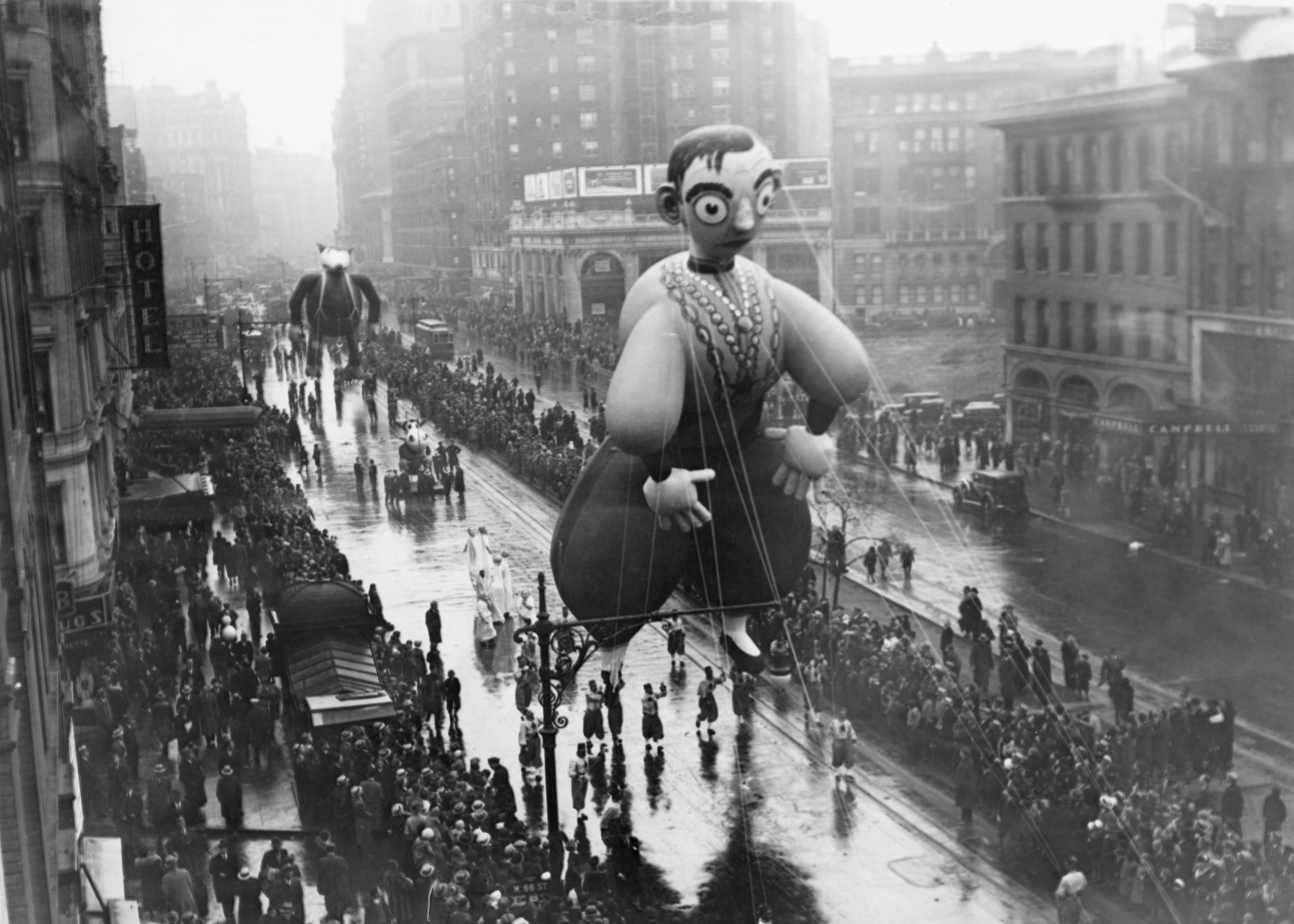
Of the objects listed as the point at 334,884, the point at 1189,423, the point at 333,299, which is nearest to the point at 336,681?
the point at 334,884

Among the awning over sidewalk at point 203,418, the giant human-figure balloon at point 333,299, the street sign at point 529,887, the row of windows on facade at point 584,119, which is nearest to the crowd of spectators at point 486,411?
the awning over sidewalk at point 203,418

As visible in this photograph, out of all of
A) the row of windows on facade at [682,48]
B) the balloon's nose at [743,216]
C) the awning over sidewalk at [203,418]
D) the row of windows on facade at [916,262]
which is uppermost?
the row of windows on facade at [682,48]

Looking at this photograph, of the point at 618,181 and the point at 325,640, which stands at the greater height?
the point at 618,181

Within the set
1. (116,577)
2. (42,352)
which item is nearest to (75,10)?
(42,352)

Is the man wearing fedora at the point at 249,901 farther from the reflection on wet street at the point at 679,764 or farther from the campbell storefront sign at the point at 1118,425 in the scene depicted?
the campbell storefront sign at the point at 1118,425

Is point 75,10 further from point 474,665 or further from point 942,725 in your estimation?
point 942,725

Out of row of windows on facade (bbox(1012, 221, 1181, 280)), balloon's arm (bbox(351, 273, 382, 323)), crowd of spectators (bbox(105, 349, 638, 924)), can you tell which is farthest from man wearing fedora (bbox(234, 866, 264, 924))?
row of windows on facade (bbox(1012, 221, 1181, 280))

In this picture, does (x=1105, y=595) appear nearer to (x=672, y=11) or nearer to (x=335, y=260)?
(x=672, y=11)
